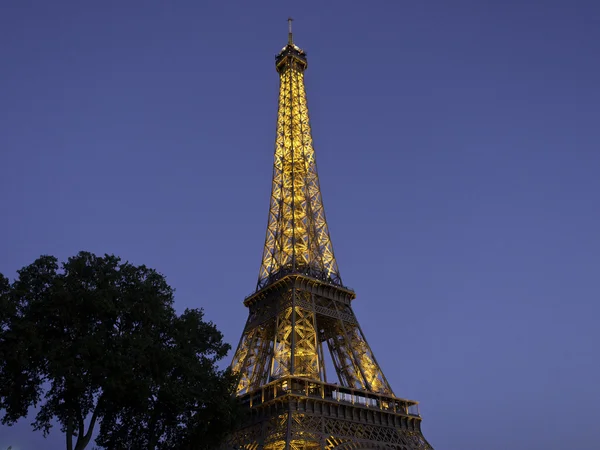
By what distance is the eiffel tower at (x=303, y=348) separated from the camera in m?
37.4

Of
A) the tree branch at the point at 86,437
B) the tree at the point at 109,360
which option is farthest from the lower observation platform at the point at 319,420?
the tree branch at the point at 86,437

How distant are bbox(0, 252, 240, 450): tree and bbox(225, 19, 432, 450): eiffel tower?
23.3 ft

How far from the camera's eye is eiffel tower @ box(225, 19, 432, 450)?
37.4 meters

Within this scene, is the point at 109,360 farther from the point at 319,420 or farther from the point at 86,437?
the point at 319,420

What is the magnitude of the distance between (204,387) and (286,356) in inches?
545

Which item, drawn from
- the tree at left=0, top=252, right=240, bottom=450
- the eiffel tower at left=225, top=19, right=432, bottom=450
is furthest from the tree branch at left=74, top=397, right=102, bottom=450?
the eiffel tower at left=225, top=19, right=432, bottom=450

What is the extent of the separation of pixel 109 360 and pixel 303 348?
19828 mm

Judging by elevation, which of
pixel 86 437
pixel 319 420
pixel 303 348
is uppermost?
Result: pixel 303 348

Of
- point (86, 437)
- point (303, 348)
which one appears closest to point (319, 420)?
point (303, 348)

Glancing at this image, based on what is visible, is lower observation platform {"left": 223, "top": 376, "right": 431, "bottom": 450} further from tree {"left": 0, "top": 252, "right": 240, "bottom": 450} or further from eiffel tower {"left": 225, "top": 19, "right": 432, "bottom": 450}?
tree {"left": 0, "top": 252, "right": 240, "bottom": 450}

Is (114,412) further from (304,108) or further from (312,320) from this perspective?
(304,108)

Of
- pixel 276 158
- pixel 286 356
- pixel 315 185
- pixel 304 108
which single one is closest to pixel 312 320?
pixel 286 356

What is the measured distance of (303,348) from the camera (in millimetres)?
42375

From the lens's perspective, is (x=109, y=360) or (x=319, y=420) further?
(x=319, y=420)
